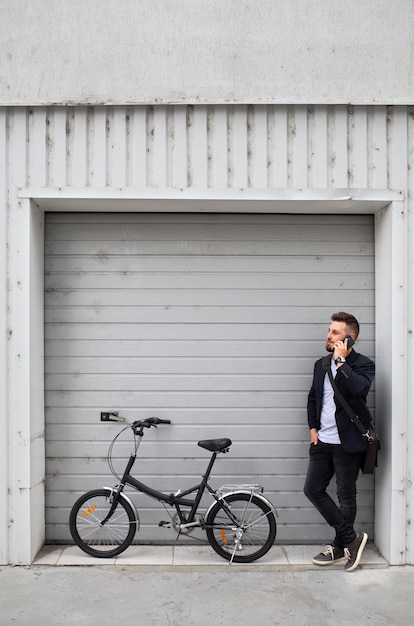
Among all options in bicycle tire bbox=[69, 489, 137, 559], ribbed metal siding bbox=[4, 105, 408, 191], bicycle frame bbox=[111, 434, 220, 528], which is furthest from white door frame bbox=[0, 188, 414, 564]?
bicycle frame bbox=[111, 434, 220, 528]

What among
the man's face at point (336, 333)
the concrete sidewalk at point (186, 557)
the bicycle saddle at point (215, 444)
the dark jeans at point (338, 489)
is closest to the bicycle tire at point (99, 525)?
the concrete sidewalk at point (186, 557)

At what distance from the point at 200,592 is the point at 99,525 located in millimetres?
1072

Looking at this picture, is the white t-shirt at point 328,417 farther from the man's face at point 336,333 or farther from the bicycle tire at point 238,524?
the bicycle tire at point 238,524

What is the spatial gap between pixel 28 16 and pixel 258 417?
389cm

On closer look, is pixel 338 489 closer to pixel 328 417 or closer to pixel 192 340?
pixel 328 417

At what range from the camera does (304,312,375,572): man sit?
18.1ft

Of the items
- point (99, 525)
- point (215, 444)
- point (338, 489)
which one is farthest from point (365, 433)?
point (99, 525)

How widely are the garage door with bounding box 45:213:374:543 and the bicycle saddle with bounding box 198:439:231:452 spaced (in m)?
0.43

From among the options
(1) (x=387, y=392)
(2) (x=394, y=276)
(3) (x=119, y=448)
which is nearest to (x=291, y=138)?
(2) (x=394, y=276)

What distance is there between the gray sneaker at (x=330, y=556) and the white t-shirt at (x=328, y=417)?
0.90 m

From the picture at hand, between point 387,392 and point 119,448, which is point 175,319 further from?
point 387,392

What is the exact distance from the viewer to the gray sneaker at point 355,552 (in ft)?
18.0

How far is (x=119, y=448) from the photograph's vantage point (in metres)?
6.00

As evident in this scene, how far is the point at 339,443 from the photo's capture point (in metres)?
5.58
